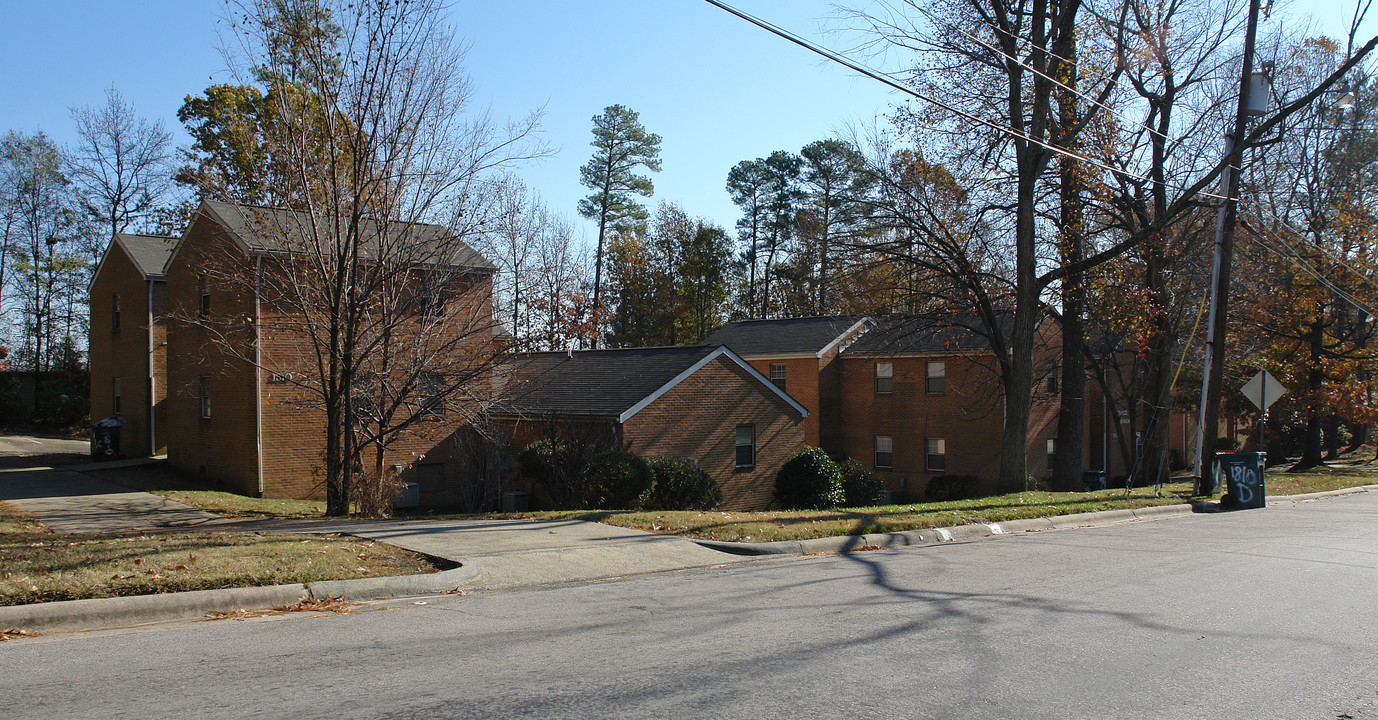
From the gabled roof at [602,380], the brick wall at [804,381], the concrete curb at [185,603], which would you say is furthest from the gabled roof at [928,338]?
the concrete curb at [185,603]

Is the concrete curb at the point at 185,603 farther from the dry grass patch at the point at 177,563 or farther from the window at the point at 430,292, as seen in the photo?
the window at the point at 430,292

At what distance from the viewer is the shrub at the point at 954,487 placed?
32031 millimetres

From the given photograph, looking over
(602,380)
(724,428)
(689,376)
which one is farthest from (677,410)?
(602,380)

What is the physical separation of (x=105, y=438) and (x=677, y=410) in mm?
18271

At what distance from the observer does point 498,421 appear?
24172 mm

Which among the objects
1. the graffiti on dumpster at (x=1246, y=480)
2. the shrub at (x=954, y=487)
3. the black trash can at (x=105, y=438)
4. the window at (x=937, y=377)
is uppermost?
the window at (x=937, y=377)

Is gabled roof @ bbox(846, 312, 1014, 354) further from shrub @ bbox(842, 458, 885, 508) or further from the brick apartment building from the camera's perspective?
the brick apartment building

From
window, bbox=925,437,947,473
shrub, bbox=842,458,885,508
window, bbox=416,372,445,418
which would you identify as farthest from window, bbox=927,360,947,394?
window, bbox=416,372,445,418

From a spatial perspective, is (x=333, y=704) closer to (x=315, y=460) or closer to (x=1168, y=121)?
(x=315, y=460)

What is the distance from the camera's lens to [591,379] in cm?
2566

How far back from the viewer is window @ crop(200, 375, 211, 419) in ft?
80.7

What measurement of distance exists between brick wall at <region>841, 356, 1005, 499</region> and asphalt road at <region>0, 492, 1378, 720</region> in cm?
2315

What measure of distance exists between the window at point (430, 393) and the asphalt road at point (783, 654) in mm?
8383

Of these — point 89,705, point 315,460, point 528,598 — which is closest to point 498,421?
point 315,460
